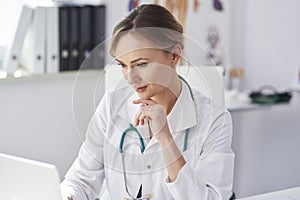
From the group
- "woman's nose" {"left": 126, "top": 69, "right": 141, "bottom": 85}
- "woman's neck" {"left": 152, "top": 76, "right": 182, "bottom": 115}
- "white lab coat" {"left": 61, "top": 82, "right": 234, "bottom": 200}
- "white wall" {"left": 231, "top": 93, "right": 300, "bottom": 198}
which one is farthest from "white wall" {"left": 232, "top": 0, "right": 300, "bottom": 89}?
"woman's nose" {"left": 126, "top": 69, "right": 141, "bottom": 85}

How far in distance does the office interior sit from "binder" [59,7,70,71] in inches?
1.9

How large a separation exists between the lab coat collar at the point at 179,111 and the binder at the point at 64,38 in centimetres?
132

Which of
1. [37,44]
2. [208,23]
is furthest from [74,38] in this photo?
[208,23]

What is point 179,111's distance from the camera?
1.45 m

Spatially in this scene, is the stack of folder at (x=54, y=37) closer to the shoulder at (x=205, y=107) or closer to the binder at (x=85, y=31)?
the binder at (x=85, y=31)

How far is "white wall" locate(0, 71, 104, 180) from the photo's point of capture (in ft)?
8.71

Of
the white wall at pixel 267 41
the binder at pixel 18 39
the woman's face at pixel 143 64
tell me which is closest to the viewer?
the woman's face at pixel 143 64

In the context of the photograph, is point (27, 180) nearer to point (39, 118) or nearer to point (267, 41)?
point (39, 118)

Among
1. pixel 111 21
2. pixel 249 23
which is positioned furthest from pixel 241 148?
pixel 111 21

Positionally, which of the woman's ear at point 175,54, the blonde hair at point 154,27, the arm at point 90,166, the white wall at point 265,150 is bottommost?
the white wall at point 265,150

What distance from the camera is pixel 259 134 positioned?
3.27 metres

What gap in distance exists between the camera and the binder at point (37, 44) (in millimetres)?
2689

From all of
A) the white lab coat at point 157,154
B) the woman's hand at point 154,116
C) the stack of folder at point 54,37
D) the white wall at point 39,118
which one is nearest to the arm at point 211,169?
the white lab coat at point 157,154

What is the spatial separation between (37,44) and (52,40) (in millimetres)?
72
